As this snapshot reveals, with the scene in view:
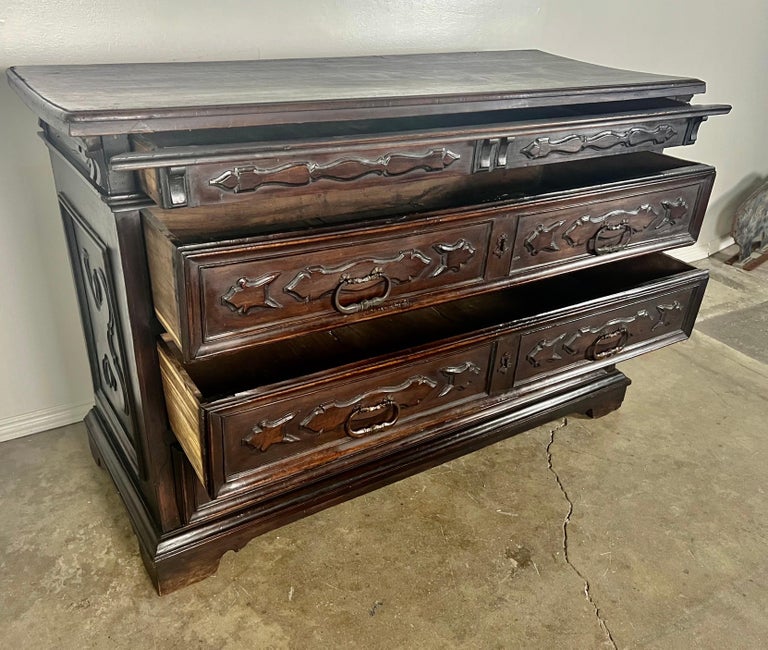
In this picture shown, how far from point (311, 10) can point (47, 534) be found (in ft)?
4.02

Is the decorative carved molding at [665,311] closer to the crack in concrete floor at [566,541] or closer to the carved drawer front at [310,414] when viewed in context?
the crack in concrete floor at [566,541]

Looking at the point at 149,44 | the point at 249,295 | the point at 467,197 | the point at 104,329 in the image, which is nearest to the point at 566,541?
the point at 467,197

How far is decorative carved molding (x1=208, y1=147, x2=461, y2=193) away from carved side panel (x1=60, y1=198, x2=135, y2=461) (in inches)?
10.7

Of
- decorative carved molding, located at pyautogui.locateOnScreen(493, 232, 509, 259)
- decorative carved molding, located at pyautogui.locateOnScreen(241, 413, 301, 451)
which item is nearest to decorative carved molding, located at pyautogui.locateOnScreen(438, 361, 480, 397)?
decorative carved molding, located at pyautogui.locateOnScreen(493, 232, 509, 259)

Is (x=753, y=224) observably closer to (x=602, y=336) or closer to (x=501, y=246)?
(x=602, y=336)

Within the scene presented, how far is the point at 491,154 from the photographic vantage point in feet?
3.74

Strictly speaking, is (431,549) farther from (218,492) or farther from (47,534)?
(47,534)

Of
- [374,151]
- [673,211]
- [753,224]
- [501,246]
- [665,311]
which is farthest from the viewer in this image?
[753,224]

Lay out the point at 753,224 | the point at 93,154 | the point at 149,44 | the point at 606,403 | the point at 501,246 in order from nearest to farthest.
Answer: the point at 93,154, the point at 501,246, the point at 149,44, the point at 606,403, the point at 753,224

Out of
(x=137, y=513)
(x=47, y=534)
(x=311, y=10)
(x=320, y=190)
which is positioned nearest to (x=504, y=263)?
(x=320, y=190)

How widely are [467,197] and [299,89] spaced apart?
490mm

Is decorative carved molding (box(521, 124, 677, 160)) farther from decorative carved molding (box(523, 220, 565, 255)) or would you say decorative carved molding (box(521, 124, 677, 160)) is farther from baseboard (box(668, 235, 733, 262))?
baseboard (box(668, 235, 733, 262))

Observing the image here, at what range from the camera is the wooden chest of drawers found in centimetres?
94

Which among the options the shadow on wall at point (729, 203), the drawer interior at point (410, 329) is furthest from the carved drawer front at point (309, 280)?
the shadow on wall at point (729, 203)
